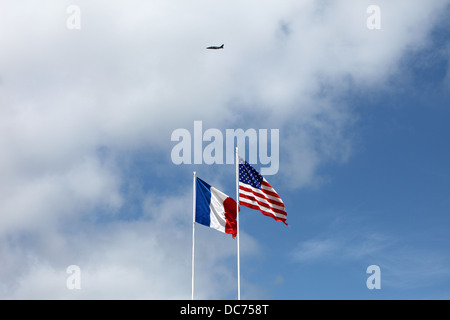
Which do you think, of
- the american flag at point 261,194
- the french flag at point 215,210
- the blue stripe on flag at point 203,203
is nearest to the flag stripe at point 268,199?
the american flag at point 261,194

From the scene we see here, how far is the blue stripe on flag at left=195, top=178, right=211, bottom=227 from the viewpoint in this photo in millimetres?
50500

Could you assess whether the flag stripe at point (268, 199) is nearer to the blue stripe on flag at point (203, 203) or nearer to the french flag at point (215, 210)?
the french flag at point (215, 210)

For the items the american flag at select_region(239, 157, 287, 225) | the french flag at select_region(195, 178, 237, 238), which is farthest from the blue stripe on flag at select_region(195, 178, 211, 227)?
the american flag at select_region(239, 157, 287, 225)

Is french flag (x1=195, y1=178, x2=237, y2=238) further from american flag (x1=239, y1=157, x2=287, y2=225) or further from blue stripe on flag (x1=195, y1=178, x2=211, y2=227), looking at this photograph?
american flag (x1=239, y1=157, x2=287, y2=225)

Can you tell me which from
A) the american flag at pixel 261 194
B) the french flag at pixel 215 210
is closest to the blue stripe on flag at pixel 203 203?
the french flag at pixel 215 210

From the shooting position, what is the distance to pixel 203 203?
50719mm

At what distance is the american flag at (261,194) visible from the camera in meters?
50.5

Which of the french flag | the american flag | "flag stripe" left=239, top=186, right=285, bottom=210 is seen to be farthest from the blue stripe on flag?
"flag stripe" left=239, top=186, right=285, bottom=210

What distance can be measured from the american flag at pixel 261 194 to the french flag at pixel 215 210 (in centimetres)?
190
